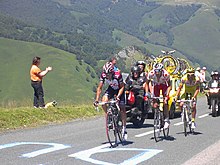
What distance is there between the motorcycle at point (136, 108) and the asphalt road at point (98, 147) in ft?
1.56

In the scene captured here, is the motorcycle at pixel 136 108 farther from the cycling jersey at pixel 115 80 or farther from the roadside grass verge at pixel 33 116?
the cycling jersey at pixel 115 80

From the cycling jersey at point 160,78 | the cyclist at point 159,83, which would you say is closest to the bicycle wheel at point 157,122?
the cyclist at point 159,83

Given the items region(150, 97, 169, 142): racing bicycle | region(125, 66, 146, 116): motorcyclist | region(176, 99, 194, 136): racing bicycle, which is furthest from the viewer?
region(125, 66, 146, 116): motorcyclist

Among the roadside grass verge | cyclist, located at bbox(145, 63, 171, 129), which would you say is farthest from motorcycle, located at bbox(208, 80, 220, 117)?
cyclist, located at bbox(145, 63, 171, 129)

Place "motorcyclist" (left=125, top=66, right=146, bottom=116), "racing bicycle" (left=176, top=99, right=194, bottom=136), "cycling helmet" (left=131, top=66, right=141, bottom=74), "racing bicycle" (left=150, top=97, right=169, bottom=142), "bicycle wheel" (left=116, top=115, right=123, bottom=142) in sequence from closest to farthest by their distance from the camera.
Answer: "bicycle wheel" (left=116, top=115, right=123, bottom=142)
"racing bicycle" (left=150, top=97, right=169, bottom=142)
"racing bicycle" (left=176, top=99, right=194, bottom=136)
"motorcyclist" (left=125, top=66, right=146, bottom=116)
"cycling helmet" (left=131, top=66, right=141, bottom=74)

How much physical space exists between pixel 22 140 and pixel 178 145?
147 inches

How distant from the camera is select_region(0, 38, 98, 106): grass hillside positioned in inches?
5694

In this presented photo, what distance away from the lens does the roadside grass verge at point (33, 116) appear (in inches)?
569

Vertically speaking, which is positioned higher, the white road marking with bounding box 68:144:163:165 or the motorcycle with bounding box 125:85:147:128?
the motorcycle with bounding box 125:85:147:128

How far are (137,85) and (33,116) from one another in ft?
11.6

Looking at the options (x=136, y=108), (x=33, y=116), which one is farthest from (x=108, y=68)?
(x=33, y=116)

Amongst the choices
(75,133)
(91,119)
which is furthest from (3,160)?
(91,119)

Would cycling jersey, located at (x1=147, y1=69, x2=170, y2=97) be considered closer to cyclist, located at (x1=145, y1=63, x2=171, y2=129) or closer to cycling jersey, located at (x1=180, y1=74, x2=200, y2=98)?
cyclist, located at (x1=145, y1=63, x2=171, y2=129)

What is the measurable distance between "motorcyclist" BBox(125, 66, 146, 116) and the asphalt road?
0.88 m
